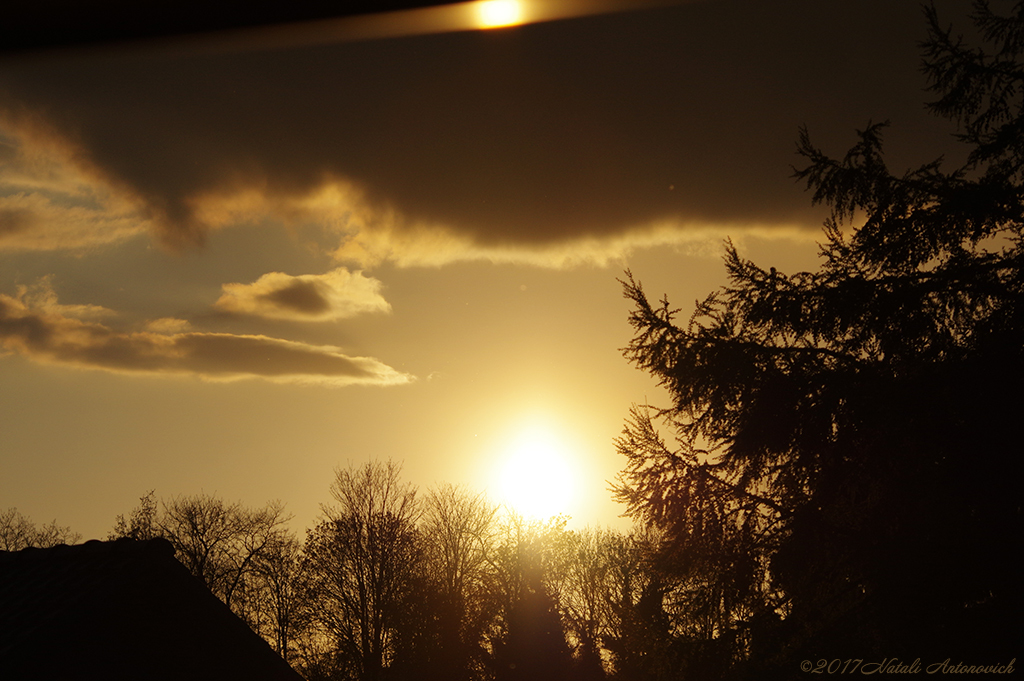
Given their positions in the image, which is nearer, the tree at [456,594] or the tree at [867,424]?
the tree at [867,424]

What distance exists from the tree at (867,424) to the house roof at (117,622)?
676cm

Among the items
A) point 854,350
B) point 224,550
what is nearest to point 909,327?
point 854,350

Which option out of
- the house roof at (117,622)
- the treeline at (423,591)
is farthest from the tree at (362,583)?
the house roof at (117,622)

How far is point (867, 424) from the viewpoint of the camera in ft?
25.9

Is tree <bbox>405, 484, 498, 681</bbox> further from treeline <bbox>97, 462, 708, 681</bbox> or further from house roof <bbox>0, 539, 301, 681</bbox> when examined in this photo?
house roof <bbox>0, 539, 301, 681</bbox>

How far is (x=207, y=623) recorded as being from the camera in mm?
10734

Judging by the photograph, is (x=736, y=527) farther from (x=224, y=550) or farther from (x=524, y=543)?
(x=224, y=550)

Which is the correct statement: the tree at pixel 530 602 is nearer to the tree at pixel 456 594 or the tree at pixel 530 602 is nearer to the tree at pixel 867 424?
the tree at pixel 456 594

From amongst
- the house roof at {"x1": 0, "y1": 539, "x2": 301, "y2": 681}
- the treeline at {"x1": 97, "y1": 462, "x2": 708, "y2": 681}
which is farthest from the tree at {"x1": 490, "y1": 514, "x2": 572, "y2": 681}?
the house roof at {"x1": 0, "y1": 539, "x2": 301, "y2": 681}

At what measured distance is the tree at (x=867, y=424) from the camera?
718 cm

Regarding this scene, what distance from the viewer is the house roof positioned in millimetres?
9031

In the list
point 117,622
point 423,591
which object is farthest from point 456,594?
point 117,622

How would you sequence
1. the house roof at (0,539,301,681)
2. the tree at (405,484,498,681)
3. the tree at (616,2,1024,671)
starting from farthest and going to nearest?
the tree at (405,484,498,681) → the house roof at (0,539,301,681) → the tree at (616,2,1024,671)

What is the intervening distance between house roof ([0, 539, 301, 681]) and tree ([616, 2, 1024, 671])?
266 inches
